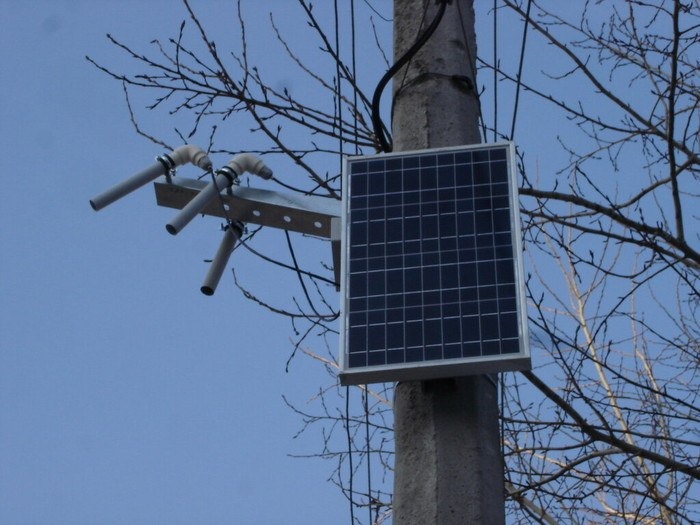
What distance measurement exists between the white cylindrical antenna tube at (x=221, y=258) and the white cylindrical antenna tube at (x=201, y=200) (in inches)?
7.6

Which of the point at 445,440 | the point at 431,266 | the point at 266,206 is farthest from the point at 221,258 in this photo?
the point at 445,440

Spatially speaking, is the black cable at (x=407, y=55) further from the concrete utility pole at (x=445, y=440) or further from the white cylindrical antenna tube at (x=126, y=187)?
the white cylindrical antenna tube at (x=126, y=187)

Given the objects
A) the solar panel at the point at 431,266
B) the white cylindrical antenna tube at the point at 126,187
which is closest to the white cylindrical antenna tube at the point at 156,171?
the white cylindrical antenna tube at the point at 126,187

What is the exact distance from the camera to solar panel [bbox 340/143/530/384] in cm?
330

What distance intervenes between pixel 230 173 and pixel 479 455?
1.50 metres

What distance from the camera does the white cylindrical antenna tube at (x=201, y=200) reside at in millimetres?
3795

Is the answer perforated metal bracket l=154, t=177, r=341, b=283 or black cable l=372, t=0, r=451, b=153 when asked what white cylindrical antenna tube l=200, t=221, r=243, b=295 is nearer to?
perforated metal bracket l=154, t=177, r=341, b=283

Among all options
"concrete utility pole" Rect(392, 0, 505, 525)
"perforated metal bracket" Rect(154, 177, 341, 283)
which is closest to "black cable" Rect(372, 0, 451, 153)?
"concrete utility pole" Rect(392, 0, 505, 525)

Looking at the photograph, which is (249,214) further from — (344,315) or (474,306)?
(474,306)

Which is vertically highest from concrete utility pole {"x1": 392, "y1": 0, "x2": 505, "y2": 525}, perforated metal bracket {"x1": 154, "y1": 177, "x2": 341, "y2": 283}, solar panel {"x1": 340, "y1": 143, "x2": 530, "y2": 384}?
perforated metal bracket {"x1": 154, "y1": 177, "x2": 341, "y2": 283}

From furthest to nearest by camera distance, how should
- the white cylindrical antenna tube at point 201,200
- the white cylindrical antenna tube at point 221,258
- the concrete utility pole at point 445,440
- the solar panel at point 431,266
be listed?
the white cylindrical antenna tube at point 221,258
the white cylindrical antenna tube at point 201,200
the solar panel at point 431,266
the concrete utility pole at point 445,440

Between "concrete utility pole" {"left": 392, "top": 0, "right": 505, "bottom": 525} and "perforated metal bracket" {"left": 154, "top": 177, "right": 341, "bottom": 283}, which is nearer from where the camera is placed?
"concrete utility pole" {"left": 392, "top": 0, "right": 505, "bottom": 525}

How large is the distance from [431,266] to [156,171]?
118cm

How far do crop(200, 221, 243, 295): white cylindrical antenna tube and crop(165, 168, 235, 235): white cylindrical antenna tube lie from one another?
0.63ft
